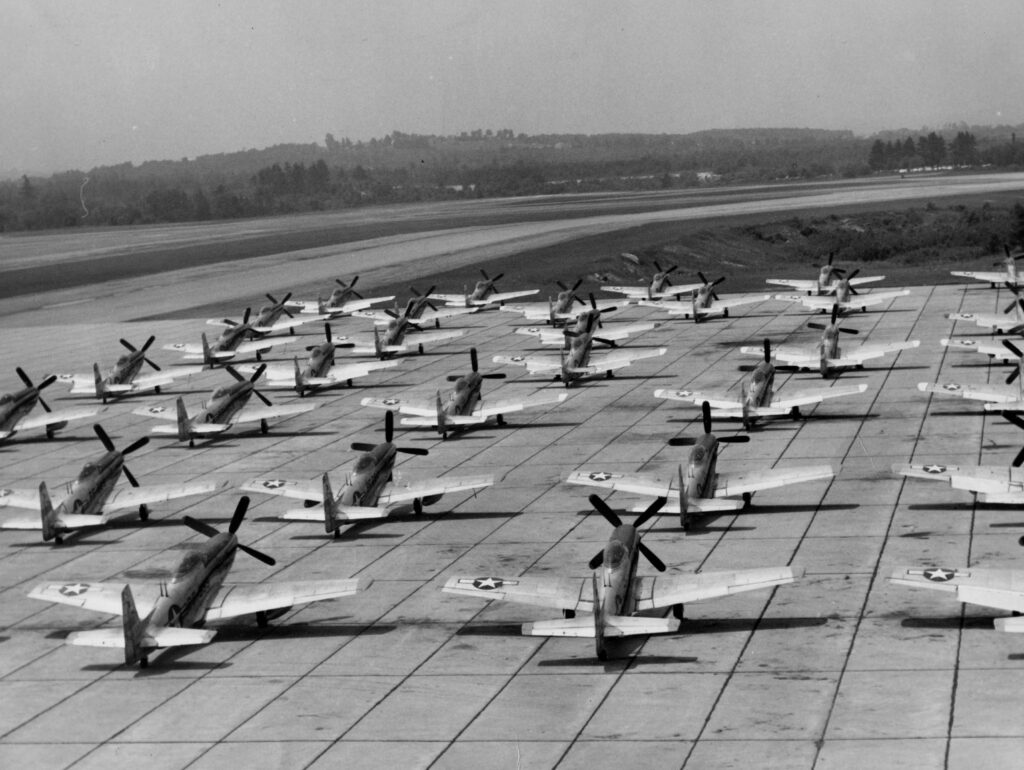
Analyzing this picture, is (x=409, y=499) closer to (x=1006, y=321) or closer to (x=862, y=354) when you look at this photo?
(x=862, y=354)

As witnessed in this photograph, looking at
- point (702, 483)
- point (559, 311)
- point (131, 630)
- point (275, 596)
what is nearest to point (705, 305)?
point (559, 311)

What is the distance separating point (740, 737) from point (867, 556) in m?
12.2

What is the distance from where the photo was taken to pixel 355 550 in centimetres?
4147

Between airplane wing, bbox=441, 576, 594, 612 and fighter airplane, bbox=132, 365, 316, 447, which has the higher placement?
airplane wing, bbox=441, 576, 594, 612

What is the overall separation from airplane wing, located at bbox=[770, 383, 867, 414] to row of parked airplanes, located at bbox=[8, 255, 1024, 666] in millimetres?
60

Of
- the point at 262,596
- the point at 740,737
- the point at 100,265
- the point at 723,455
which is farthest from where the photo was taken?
the point at 100,265

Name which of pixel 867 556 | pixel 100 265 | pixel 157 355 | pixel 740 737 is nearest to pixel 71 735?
pixel 740 737

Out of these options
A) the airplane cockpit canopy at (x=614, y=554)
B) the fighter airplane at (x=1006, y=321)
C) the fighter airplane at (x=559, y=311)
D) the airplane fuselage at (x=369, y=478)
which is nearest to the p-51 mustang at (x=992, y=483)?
the airplane cockpit canopy at (x=614, y=554)

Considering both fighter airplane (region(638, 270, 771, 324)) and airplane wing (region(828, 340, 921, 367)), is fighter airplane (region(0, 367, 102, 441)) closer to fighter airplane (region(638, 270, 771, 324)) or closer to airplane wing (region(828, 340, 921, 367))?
airplane wing (region(828, 340, 921, 367))

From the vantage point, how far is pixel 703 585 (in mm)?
31516

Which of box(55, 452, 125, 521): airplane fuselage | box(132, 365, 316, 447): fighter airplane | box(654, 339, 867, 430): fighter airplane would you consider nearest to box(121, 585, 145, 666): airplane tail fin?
box(55, 452, 125, 521): airplane fuselage

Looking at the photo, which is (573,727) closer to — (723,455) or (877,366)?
(723,455)

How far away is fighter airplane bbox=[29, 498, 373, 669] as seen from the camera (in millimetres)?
31094

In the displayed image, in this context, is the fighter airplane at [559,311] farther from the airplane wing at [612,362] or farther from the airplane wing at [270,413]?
the airplane wing at [270,413]
